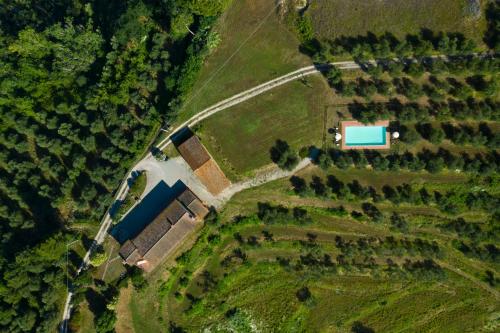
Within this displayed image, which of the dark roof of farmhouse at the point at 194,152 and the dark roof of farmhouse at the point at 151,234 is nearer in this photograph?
the dark roof of farmhouse at the point at 151,234

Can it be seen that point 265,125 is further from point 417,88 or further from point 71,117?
point 71,117

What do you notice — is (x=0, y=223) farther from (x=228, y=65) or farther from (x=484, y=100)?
(x=484, y=100)

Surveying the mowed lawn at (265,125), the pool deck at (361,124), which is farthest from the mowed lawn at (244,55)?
the pool deck at (361,124)

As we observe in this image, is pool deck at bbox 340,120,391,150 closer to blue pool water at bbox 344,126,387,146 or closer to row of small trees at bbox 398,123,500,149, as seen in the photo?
blue pool water at bbox 344,126,387,146

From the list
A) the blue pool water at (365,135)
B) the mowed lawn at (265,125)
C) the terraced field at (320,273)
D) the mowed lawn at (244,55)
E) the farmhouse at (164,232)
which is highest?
the mowed lawn at (244,55)

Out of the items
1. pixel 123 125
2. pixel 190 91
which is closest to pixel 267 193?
pixel 190 91

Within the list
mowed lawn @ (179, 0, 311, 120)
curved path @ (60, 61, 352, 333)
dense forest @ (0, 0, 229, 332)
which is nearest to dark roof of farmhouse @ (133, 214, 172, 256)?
curved path @ (60, 61, 352, 333)

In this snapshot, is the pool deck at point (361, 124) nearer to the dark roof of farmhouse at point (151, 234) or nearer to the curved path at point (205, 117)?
the curved path at point (205, 117)
